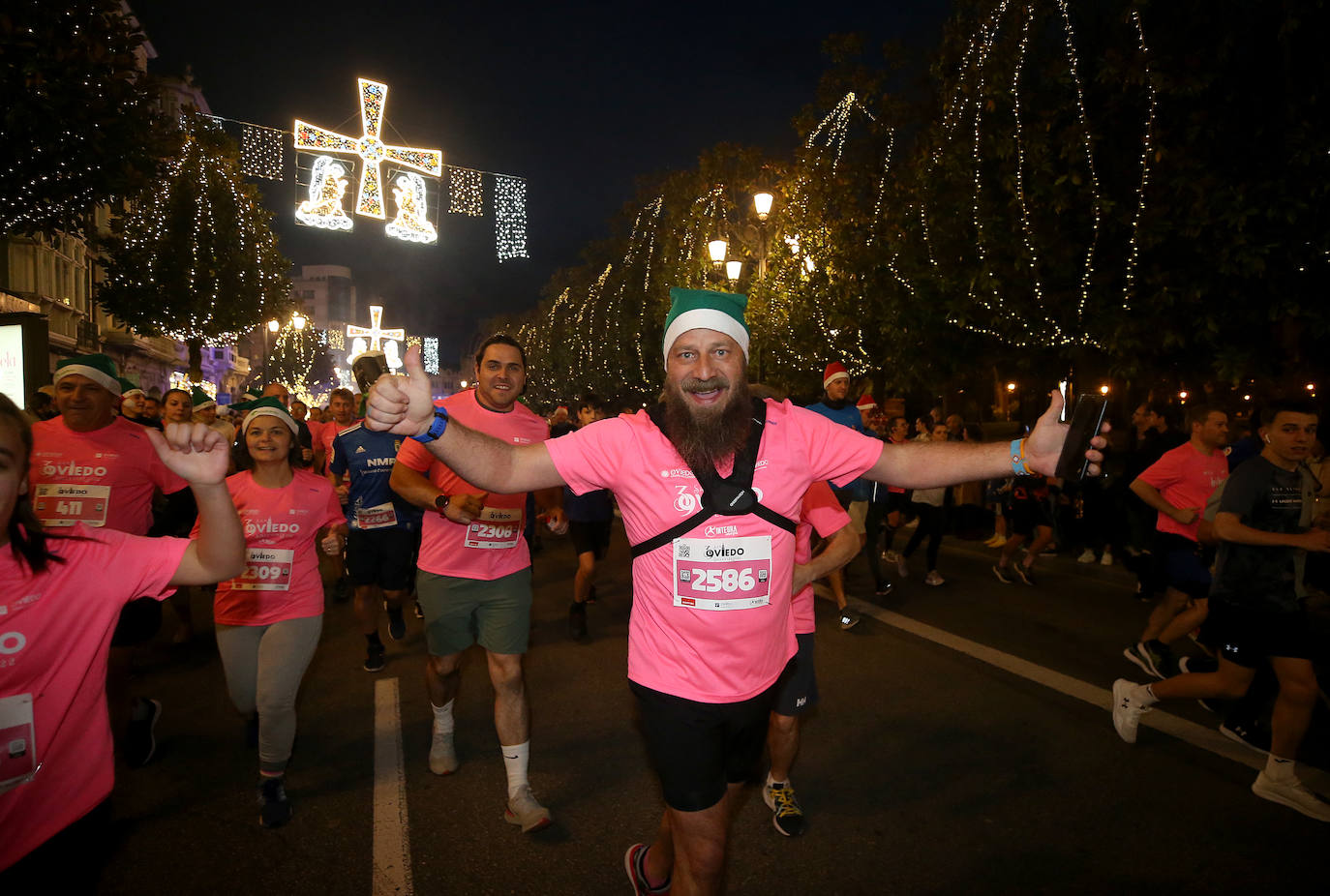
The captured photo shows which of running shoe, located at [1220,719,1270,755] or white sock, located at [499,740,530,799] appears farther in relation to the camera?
running shoe, located at [1220,719,1270,755]

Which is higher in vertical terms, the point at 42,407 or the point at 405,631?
the point at 42,407

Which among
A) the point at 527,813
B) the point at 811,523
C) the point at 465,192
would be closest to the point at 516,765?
the point at 527,813

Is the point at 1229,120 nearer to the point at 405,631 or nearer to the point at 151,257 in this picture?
the point at 405,631

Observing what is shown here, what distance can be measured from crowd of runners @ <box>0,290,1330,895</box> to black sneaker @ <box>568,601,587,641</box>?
0.09 ft

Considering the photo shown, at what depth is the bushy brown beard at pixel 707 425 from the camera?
256cm

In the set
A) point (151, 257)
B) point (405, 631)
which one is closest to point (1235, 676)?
point (405, 631)

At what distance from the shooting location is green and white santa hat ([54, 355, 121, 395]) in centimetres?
466

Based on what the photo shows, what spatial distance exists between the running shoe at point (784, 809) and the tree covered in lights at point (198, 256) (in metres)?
26.2

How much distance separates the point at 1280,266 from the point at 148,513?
1248 cm

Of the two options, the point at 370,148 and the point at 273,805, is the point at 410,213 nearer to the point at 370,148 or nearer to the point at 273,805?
the point at 370,148

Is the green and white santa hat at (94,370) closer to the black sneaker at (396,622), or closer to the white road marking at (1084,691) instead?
the black sneaker at (396,622)

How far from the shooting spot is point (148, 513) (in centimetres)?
495

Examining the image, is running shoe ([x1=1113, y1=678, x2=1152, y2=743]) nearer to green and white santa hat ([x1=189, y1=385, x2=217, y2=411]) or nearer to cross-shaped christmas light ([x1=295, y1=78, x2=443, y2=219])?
green and white santa hat ([x1=189, y1=385, x2=217, y2=411])

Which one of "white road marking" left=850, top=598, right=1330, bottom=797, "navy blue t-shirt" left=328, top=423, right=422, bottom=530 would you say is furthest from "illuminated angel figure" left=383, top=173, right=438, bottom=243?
"white road marking" left=850, top=598, right=1330, bottom=797
